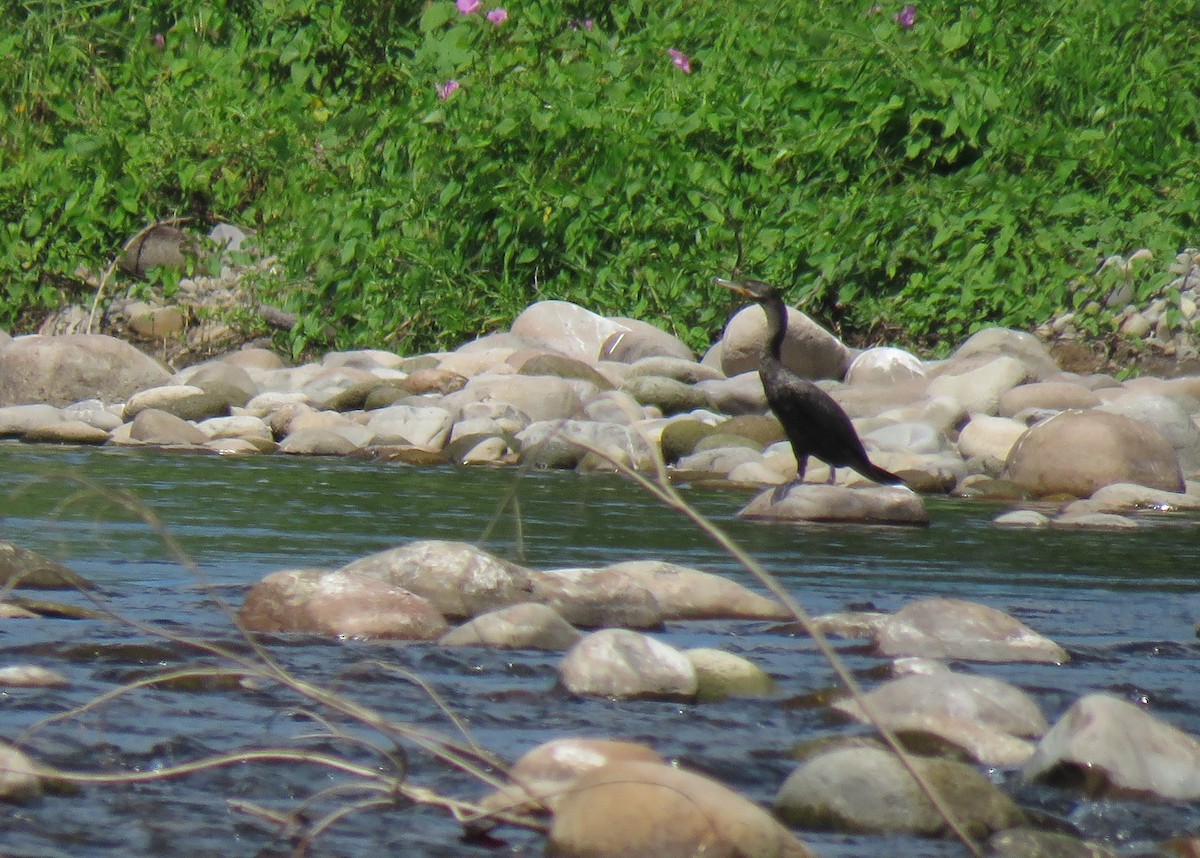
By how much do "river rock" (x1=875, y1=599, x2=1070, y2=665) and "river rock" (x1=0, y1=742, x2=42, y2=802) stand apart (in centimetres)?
201

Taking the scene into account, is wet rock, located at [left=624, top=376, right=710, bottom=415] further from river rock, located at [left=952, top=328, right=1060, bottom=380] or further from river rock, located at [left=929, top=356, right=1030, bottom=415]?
river rock, located at [left=952, top=328, right=1060, bottom=380]

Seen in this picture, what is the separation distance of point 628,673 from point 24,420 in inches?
287

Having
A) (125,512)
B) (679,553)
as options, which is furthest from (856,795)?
(125,512)

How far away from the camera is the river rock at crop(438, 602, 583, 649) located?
12.7 feet

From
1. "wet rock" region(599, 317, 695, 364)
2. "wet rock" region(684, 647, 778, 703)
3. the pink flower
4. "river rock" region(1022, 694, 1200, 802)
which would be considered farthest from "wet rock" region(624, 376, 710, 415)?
"river rock" region(1022, 694, 1200, 802)

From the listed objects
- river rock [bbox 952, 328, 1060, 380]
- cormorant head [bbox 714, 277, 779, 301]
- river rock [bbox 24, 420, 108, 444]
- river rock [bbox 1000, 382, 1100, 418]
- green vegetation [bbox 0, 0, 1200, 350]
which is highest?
green vegetation [bbox 0, 0, 1200, 350]

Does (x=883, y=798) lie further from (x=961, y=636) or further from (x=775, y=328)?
(x=775, y=328)

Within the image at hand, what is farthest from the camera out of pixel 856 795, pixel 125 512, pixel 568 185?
pixel 568 185

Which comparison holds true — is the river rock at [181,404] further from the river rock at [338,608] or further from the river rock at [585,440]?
the river rock at [338,608]

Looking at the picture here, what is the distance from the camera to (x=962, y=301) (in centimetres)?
1205

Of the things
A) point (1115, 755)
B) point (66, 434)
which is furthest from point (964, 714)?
point (66, 434)

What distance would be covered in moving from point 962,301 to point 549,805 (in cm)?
995

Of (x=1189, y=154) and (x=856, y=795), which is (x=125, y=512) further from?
(x=1189, y=154)

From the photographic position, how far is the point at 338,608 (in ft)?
13.2
